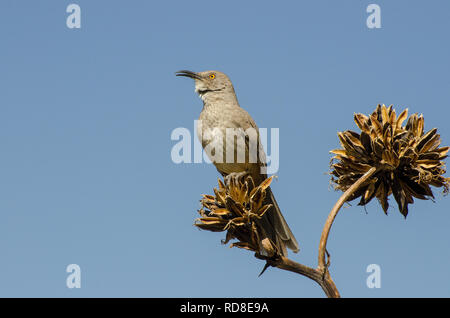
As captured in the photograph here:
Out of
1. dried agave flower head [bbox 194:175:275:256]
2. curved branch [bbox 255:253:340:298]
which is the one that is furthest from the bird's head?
curved branch [bbox 255:253:340:298]

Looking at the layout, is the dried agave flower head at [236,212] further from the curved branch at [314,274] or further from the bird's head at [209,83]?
the bird's head at [209,83]

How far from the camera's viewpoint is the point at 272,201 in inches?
259

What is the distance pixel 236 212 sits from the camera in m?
3.64

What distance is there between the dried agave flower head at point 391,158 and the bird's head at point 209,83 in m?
3.99

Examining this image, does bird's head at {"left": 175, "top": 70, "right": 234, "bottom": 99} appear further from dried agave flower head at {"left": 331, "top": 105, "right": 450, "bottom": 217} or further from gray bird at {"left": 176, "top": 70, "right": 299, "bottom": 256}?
dried agave flower head at {"left": 331, "top": 105, "right": 450, "bottom": 217}

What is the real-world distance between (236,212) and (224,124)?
3205mm

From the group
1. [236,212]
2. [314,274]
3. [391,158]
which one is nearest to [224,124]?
[236,212]

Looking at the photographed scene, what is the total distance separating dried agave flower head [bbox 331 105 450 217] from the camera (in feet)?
10.8

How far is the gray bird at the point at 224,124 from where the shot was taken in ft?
21.7

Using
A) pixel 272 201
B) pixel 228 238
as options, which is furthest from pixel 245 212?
pixel 272 201

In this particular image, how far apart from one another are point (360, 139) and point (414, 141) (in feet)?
1.09

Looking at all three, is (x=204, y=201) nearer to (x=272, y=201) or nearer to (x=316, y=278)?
(x=316, y=278)

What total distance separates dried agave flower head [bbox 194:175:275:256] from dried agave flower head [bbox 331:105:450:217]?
0.55 metres

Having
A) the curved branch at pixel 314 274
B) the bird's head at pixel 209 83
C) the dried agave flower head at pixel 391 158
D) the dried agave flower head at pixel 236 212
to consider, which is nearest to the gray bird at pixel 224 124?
the bird's head at pixel 209 83
